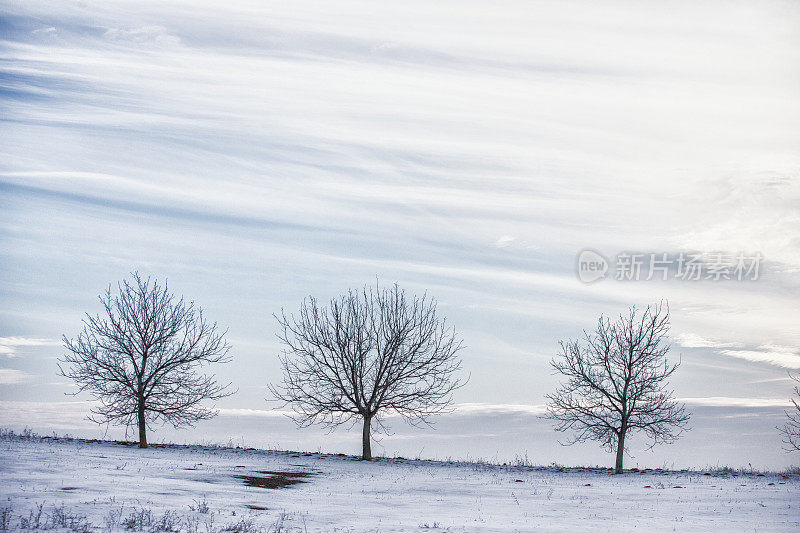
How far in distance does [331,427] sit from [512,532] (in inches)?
897

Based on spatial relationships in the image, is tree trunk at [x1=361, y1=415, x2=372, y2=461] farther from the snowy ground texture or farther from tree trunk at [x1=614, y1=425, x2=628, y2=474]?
tree trunk at [x1=614, y1=425, x2=628, y2=474]

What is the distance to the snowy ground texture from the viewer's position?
1909cm

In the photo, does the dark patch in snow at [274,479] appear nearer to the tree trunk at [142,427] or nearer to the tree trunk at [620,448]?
the tree trunk at [142,427]

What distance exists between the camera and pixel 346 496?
25844 millimetres

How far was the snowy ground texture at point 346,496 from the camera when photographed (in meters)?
19.1

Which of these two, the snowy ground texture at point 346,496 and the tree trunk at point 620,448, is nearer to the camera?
the snowy ground texture at point 346,496

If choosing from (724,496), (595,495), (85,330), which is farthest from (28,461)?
(724,496)

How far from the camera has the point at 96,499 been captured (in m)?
20.1

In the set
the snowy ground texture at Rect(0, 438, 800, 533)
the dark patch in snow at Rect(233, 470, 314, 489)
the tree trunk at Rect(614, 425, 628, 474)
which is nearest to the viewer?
the snowy ground texture at Rect(0, 438, 800, 533)

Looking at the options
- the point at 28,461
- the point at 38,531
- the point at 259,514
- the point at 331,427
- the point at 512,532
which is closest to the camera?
the point at 38,531

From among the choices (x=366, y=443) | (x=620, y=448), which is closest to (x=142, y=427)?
(x=366, y=443)

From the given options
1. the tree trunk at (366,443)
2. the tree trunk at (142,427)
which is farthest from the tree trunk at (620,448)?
the tree trunk at (142,427)

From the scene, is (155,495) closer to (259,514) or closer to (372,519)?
(259,514)

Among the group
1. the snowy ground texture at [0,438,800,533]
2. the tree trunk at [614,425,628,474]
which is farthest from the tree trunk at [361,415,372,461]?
the tree trunk at [614,425,628,474]
